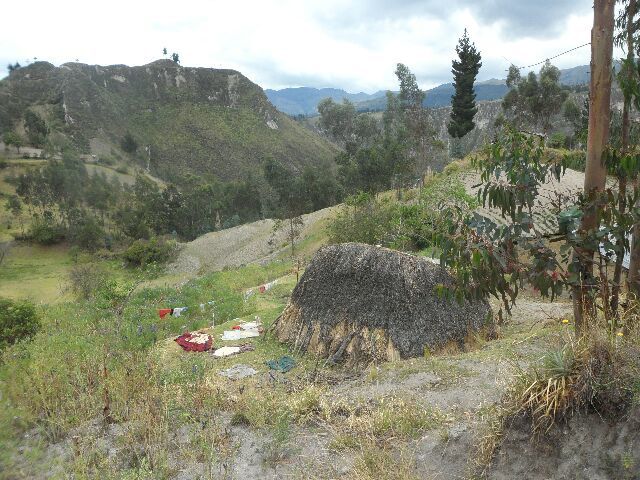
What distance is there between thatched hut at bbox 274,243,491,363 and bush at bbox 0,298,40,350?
515 centimetres

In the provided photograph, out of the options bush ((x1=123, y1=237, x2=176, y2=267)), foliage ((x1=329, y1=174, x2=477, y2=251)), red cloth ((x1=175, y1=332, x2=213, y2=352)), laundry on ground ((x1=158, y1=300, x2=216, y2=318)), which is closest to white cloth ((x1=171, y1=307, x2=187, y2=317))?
laundry on ground ((x1=158, y1=300, x2=216, y2=318))

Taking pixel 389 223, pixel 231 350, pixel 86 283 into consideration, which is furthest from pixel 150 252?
pixel 231 350

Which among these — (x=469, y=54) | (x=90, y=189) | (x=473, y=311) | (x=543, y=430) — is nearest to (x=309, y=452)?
(x=543, y=430)

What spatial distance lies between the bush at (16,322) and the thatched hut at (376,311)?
5.15 meters

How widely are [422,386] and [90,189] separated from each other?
59.9 metres

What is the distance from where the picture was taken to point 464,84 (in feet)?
115

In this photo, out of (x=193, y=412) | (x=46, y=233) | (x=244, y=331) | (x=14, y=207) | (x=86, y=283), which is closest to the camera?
(x=193, y=412)

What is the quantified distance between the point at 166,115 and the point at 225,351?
99502 millimetres

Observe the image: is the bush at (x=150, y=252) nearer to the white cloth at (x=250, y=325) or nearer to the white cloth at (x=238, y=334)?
the white cloth at (x=250, y=325)

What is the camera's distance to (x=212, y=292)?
15.9m

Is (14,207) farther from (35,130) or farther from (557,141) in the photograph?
(557,141)

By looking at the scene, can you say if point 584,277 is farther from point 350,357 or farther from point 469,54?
point 469,54

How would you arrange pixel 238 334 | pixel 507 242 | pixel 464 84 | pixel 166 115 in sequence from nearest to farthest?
pixel 507 242 < pixel 238 334 < pixel 464 84 < pixel 166 115

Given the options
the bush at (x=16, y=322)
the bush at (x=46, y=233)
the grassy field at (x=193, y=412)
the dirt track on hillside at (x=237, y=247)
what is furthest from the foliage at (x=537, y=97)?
the bush at (x=46, y=233)
